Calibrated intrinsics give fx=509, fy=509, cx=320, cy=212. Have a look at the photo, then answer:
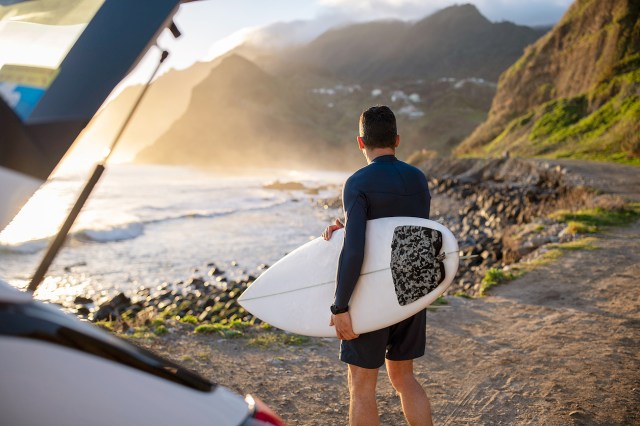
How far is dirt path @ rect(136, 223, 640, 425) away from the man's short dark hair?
2.41m

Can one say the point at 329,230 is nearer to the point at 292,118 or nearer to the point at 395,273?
the point at 395,273

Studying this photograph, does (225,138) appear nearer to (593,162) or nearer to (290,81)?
(290,81)

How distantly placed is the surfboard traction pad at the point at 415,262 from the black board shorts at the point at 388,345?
182mm

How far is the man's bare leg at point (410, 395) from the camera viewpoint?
287 cm

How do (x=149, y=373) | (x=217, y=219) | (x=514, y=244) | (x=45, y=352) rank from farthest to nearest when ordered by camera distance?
(x=217, y=219) < (x=514, y=244) < (x=149, y=373) < (x=45, y=352)

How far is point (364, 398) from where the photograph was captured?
2.82 meters

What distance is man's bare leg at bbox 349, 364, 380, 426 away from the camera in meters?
2.80

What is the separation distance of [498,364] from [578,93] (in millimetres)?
35246

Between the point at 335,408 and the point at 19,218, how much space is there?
3.46 m

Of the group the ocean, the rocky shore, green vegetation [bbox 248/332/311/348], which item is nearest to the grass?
the rocky shore

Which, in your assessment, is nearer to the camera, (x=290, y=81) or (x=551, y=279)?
(x=551, y=279)

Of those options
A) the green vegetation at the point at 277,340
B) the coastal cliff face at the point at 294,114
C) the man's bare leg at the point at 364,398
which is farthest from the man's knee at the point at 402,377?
the coastal cliff face at the point at 294,114

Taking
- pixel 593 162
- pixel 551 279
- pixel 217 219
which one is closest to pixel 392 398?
pixel 551 279

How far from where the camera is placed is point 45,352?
1.13 metres
